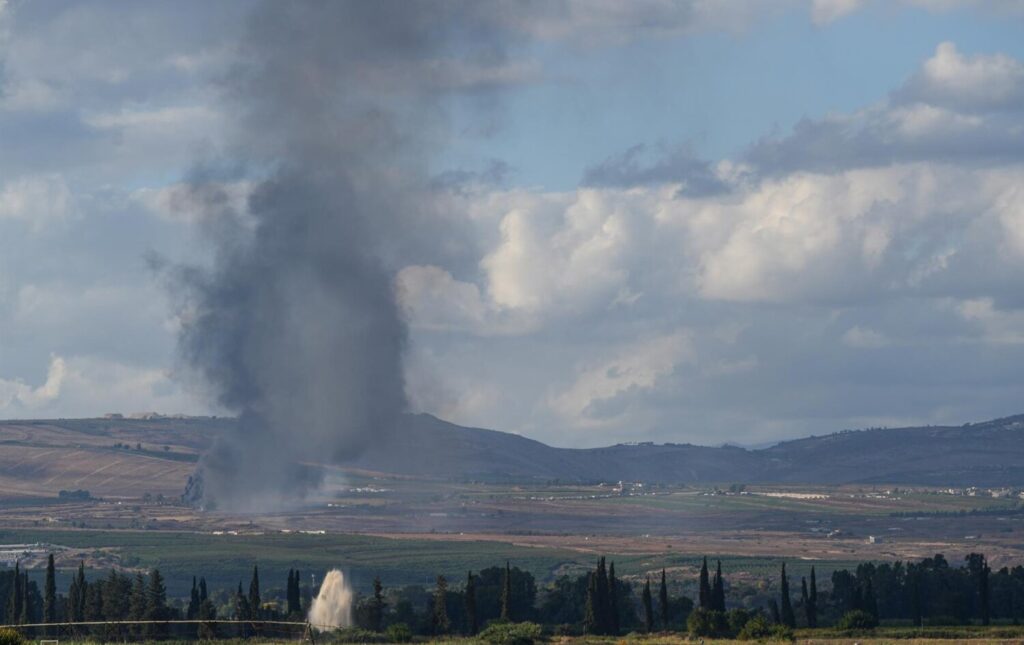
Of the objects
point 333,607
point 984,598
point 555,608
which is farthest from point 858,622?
point 333,607

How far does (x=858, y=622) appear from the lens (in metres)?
156

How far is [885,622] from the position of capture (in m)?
174

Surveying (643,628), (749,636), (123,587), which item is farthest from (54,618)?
(749,636)

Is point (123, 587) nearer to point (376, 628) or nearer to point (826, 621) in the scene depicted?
point (376, 628)

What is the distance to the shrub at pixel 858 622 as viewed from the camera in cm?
15250

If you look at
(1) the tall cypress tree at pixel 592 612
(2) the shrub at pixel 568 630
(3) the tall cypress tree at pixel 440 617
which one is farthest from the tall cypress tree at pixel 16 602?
(1) the tall cypress tree at pixel 592 612

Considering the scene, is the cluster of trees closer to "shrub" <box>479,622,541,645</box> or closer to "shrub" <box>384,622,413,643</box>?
"shrub" <box>384,622,413,643</box>

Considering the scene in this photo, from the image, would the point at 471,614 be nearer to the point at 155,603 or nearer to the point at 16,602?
the point at 155,603

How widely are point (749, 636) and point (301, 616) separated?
48158mm

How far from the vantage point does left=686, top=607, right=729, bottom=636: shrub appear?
141500 mm

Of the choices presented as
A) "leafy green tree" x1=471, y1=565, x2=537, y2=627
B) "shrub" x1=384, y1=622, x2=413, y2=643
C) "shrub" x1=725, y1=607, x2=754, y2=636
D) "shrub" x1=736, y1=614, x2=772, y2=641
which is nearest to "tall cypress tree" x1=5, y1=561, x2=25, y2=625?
"shrub" x1=384, y1=622, x2=413, y2=643

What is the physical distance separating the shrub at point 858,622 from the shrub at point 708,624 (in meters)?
11.9

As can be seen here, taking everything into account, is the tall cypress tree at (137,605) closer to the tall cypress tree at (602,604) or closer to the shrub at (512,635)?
the tall cypress tree at (602,604)

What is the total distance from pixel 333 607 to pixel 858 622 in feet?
156
